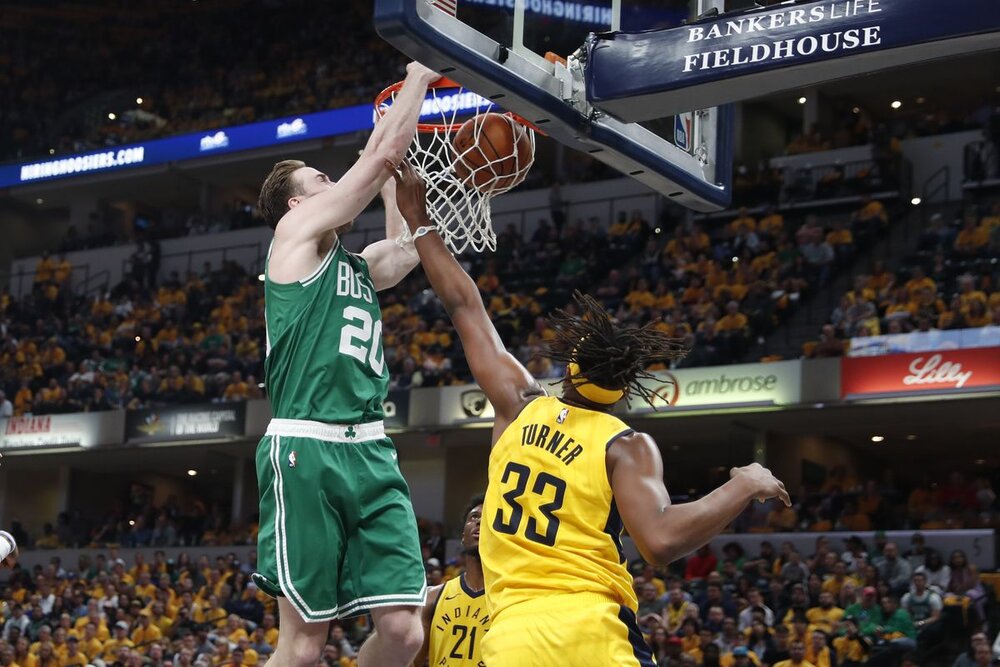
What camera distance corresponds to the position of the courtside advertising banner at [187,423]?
68.2 ft

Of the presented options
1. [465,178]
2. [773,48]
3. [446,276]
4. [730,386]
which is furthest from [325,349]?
[730,386]

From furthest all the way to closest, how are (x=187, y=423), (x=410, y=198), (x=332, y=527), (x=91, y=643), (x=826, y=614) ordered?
(x=187, y=423)
(x=91, y=643)
(x=826, y=614)
(x=410, y=198)
(x=332, y=527)

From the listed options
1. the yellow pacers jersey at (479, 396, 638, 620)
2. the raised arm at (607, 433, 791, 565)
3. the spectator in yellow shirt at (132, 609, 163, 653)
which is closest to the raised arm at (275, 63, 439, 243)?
the yellow pacers jersey at (479, 396, 638, 620)

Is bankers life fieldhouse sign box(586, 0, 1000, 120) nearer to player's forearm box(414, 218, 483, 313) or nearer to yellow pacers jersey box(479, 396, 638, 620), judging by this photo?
player's forearm box(414, 218, 483, 313)

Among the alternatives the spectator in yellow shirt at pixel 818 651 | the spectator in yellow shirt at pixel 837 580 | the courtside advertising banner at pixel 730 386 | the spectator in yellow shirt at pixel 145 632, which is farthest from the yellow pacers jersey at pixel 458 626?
the courtside advertising banner at pixel 730 386

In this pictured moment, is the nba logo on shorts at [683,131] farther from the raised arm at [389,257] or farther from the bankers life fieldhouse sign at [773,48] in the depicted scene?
the raised arm at [389,257]

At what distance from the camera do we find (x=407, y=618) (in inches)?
167

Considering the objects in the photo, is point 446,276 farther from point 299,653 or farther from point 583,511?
point 299,653

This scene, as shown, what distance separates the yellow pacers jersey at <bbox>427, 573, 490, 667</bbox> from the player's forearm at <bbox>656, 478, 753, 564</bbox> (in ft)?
6.45

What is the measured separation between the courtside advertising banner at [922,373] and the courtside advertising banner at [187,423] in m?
9.24

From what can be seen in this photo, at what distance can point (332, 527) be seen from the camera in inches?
166

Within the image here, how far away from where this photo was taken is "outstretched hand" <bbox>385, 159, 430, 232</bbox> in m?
4.45

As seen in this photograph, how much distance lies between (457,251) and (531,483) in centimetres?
163

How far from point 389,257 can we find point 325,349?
1.92 feet
